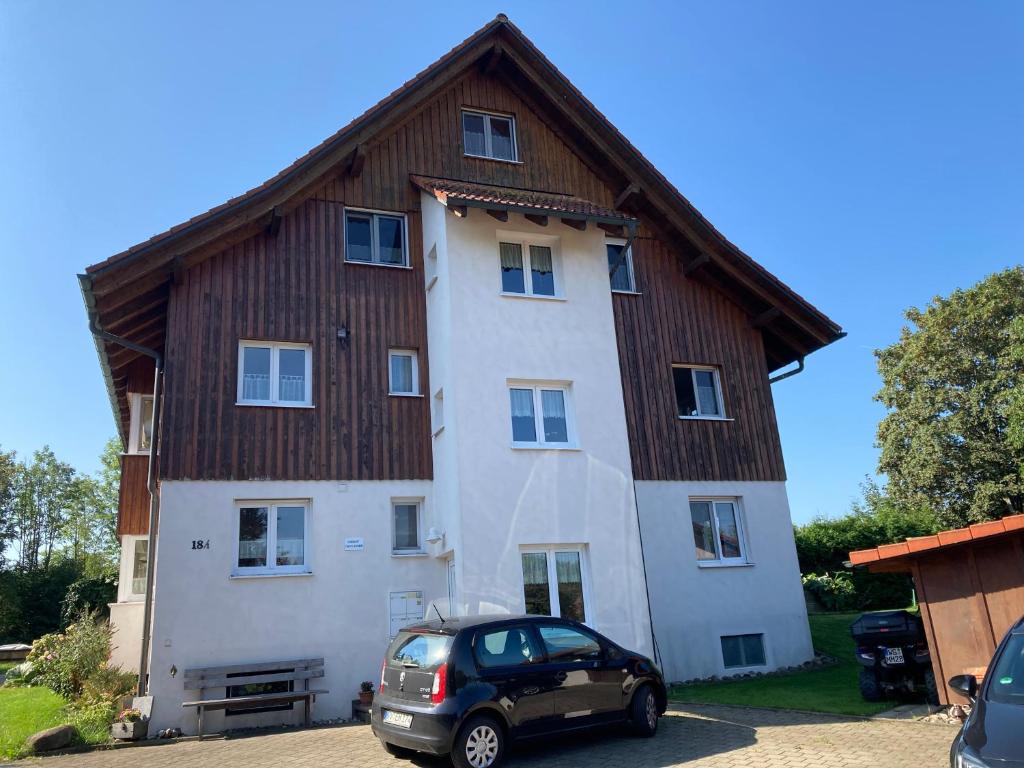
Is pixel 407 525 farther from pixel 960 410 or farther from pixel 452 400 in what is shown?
pixel 960 410

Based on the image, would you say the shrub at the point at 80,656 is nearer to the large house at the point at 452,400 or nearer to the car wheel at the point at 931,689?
the large house at the point at 452,400

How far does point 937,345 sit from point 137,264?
32.1 m

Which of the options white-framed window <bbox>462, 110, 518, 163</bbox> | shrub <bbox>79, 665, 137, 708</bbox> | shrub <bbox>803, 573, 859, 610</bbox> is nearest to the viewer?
shrub <bbox>79, 665, 137, 708</bbox>

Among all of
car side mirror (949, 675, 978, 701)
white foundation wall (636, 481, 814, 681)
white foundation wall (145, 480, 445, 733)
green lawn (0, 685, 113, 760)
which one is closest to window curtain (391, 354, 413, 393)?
white foundation wall (145, 480, 445, 733)

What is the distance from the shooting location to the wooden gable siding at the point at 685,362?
1641cm

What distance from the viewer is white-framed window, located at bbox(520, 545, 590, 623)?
43.0 ft

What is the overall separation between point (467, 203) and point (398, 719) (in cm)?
915

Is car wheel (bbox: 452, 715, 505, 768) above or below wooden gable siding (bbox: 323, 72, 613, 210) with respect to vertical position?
below

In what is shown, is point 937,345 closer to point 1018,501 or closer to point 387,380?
point 1018,501

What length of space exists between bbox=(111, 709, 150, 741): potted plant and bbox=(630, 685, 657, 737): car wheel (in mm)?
7167

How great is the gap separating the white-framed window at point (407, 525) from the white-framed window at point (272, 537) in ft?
5.25

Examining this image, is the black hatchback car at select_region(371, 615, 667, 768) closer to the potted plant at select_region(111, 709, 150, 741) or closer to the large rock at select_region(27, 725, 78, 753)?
the potted plant at select_region(111, 709, 150, 741)

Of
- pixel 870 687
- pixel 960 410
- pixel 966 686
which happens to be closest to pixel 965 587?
pixel 870 687

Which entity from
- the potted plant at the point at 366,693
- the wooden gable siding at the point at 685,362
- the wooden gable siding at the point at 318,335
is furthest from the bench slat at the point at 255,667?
the wooden gable siding at the point at 685,362
